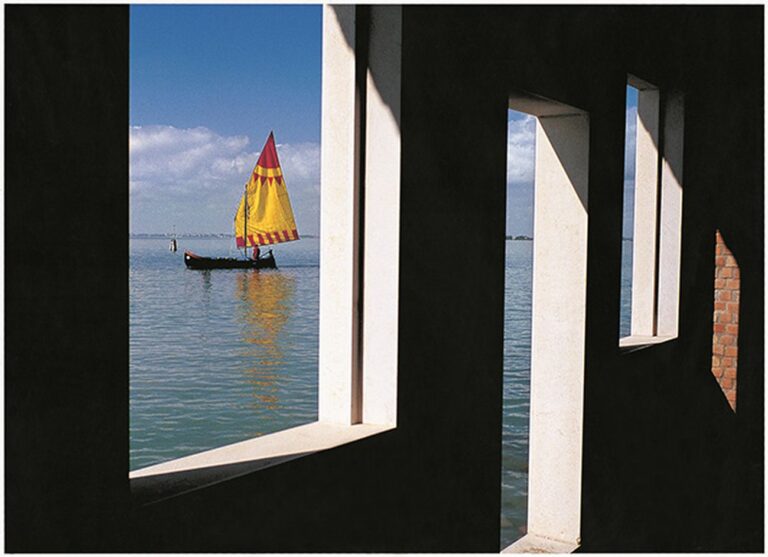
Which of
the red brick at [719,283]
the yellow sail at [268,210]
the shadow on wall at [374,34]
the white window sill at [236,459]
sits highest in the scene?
the yellow sail at [268,210]

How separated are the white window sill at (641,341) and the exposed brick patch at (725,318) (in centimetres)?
62

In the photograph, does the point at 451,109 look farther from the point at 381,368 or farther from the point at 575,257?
the point at 575,257

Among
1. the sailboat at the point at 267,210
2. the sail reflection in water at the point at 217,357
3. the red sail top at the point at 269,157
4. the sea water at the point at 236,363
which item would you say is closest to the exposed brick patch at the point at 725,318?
the sea water at the point at 236,363

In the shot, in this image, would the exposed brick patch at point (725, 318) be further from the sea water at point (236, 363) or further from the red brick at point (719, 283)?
the sea water at point (236, 363)

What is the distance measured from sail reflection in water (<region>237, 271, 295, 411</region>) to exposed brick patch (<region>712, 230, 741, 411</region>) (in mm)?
21023

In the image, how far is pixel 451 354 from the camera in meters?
2.57

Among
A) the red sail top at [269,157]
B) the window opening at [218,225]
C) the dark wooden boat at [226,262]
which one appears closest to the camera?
the red sail top at [269,157]

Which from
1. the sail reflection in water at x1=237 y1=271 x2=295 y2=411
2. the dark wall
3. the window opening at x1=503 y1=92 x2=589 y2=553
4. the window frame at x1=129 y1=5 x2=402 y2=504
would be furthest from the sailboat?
the dark wall

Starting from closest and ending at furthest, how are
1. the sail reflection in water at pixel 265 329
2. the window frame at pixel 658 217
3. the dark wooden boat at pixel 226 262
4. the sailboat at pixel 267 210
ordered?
the window frame at pixel 658 217 → the sail reflection in water at pixel 265 329 → the sailboat at pixel 267 210 → the dark wooden boat at pixel 226 262

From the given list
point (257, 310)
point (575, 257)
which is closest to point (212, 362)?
point (257, 310)

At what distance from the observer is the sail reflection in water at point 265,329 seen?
27987 millimetres

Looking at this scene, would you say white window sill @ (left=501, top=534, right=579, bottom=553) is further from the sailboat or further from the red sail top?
the sailboat

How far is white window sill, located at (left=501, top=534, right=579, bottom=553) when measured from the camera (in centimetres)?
335

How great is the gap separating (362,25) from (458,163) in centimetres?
49
